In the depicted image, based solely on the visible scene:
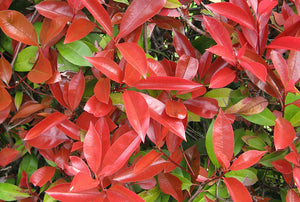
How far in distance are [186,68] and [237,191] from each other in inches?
10.8

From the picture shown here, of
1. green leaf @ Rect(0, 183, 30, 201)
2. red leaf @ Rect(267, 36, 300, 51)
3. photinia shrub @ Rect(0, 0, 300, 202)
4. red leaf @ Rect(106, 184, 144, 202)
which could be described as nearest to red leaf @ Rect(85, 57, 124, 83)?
photinia shrub @ Rect(0, 0, 300, 202)

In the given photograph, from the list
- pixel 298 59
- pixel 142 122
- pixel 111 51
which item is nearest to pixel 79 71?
pixel 111 51

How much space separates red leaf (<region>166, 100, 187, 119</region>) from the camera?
482 mm

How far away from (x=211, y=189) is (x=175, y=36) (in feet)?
1.29

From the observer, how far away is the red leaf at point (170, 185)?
0.61m

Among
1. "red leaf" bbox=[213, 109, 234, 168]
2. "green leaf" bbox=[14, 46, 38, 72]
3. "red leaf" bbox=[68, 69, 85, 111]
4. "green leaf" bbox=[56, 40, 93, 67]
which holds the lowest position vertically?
"red leaf" bbox=[213, 109, 234, 168]

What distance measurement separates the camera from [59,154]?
655mm

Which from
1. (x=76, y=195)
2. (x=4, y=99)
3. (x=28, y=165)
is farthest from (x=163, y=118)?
(x=28, y=165)

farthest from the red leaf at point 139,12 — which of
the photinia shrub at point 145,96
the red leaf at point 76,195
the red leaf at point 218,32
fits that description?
the red leaf at point 76,195

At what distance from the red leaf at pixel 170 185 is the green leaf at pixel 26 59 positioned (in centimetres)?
43

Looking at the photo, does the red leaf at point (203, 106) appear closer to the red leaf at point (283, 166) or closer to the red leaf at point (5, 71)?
the red leaf at point (283, 166)

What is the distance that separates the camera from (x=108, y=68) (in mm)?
498

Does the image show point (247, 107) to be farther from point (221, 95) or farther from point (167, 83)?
point (167, 83)

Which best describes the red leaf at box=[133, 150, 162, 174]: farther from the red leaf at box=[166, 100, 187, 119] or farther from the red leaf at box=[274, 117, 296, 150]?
the red leaf at box=[274, 117, 296, 150]
